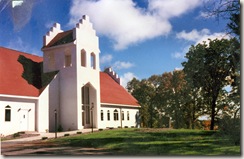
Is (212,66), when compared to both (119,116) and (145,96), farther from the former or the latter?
(119,116)

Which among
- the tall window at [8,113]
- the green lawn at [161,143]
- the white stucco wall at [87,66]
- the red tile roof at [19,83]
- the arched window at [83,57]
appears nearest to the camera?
the green lawn at [161,143]

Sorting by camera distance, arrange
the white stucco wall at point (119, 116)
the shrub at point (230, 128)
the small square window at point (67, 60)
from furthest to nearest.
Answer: the small square window at point (67, 60), the white stucco wall at point (119, 116), the shrub at point (230, 128)

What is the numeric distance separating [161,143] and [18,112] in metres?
5.01

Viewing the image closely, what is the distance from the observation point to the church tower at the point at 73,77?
7578 mm

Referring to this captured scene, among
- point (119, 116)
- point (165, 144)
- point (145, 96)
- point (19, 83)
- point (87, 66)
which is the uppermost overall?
point (87, 66)

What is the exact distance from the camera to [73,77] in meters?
9.66

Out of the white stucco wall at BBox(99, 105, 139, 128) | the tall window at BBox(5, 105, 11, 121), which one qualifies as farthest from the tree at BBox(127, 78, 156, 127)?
the tall window at BBox(5, 105, 11, 121)

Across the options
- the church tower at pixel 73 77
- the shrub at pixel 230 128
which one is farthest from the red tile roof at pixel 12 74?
the shrub at pixel 230 128

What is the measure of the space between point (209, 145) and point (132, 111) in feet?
6.32

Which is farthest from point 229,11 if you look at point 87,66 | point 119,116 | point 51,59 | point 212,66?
point 87,66

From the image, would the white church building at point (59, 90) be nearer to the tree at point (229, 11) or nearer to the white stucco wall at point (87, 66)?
the white stucco wall at point (87, 66)

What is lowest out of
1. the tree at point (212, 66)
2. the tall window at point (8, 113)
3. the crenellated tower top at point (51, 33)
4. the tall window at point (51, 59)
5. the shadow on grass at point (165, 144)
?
the shadow on grass at point (165, 144)

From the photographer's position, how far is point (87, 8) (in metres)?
6.48

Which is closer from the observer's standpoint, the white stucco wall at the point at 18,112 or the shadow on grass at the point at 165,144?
the shadow on grass at the point at 165,144
